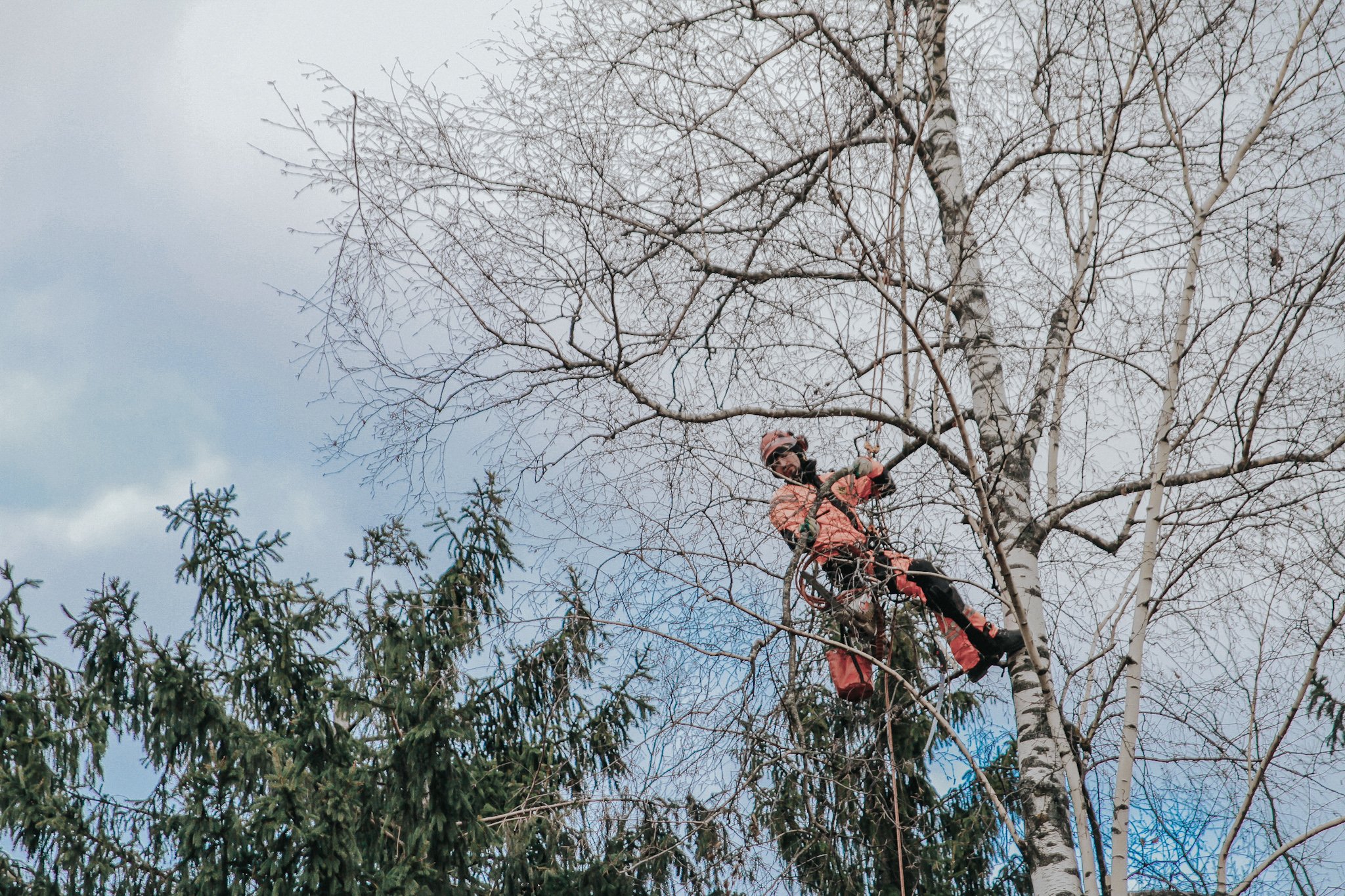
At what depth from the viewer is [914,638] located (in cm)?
593

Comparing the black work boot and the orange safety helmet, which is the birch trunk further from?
the orange safety helmet

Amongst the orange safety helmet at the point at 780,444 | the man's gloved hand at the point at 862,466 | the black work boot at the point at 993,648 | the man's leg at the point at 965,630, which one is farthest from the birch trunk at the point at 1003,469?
the orange safety helmet at the point at 780,444

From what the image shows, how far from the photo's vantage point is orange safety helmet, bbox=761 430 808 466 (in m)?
5.34

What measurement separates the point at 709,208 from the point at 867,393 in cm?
148

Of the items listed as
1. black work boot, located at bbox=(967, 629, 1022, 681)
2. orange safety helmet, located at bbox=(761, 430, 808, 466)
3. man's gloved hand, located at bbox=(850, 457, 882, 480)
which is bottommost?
black work boot, located at bbox=(967, 629, 1022, 681)

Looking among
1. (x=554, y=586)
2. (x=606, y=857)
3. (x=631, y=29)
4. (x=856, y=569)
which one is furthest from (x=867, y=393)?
(x=606, y=857)

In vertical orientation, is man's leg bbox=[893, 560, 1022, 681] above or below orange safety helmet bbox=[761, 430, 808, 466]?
below

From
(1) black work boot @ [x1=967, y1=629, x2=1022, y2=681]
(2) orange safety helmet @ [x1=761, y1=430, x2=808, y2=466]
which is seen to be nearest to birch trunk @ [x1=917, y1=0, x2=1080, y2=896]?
(1) black work boot @ [x1=967, y1=629, x2=1022, y2=681]

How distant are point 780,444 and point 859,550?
104 cm

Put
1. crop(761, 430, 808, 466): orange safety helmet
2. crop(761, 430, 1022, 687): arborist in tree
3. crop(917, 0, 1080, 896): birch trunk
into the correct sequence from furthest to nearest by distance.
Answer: crop(761, 430, 808, 466): orange safety helmet → crop(761, 430, 1022, 687): arborist in tree → crop(917, 0, 1080, 896): birch trunk

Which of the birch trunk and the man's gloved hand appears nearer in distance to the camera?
the birch trunk

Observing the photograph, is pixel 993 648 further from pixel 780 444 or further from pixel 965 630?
pixel 780 444

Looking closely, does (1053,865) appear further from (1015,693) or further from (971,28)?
(971,28)

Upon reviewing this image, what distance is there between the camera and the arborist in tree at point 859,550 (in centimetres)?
446
